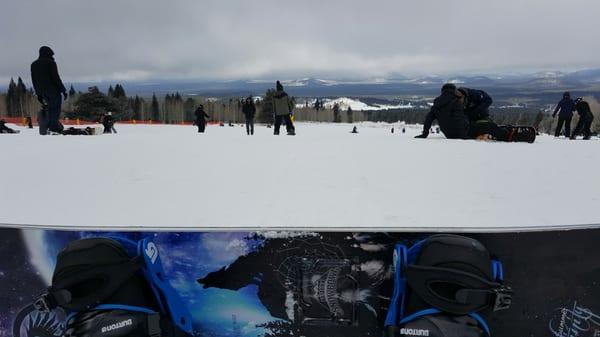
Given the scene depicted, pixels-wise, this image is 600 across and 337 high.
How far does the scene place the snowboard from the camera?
2328 millimetres

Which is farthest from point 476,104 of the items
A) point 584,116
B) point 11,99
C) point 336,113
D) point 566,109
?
point 336,113

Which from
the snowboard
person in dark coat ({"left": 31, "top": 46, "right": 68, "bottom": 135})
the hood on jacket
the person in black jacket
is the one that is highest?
the hood on jacket

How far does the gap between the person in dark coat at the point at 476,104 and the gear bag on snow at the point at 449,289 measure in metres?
6.29

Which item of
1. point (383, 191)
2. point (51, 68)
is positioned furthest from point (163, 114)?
point (383, 191)

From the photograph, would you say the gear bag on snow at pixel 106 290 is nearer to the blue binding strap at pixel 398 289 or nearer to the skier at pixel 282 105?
the blue binding strap at pixel 398 289

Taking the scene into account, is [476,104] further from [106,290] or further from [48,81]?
[48,81]

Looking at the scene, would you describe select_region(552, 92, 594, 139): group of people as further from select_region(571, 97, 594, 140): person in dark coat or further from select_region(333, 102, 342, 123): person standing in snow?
select_region(333, 102, 342, 123): person standing in snow

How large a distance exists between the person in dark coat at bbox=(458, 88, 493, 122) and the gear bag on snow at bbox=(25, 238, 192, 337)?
23.1 ft

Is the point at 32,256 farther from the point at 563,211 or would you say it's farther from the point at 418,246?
the point at 563,211

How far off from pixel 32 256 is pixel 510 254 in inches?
111

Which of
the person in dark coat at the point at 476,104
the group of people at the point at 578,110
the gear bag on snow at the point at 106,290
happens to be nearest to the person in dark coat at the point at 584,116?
the group of people at the point at 578,110

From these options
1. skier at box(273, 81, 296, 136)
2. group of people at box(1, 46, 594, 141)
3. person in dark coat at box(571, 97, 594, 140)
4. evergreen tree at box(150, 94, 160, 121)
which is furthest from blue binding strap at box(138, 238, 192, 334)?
evergreen tree at box(150, 94, 160, 121)

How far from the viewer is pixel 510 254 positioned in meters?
2.33

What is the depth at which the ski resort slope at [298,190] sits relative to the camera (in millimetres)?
2342
